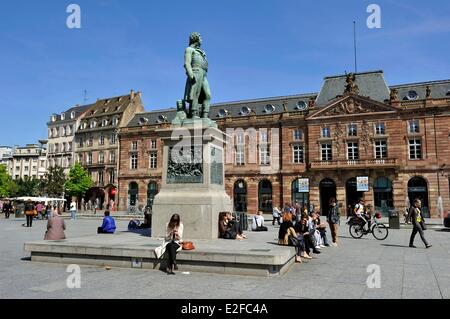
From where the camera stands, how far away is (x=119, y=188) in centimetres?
5862

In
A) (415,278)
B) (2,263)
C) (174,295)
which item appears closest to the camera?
(174,295)

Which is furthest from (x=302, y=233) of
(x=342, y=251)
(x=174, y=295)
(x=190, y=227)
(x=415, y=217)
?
(x=174, y=295)

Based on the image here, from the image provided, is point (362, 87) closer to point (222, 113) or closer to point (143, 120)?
point (222, 113)

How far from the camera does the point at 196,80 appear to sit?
12.0 meters

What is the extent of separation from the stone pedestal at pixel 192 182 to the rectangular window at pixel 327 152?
36.4m

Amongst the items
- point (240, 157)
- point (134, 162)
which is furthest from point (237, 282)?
point (134, 162)

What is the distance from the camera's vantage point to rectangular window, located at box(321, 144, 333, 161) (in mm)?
46219

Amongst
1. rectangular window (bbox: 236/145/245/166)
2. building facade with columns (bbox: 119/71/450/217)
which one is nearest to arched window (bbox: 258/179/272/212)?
building facade with columns (bbox: 119/71/450/217)

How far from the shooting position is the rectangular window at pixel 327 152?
1820 inches

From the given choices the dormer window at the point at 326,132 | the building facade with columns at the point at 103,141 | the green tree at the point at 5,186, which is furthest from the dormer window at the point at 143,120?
the green tree at the point at 5,186

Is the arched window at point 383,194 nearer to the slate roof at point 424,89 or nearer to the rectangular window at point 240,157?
the slate roof at point 424,89
